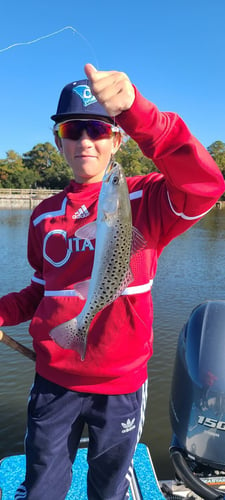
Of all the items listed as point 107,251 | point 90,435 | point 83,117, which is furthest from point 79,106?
point 90,435

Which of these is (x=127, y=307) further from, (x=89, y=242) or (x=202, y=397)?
(x=202, y=397)

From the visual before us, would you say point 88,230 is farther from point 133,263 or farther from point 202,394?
point 202,394

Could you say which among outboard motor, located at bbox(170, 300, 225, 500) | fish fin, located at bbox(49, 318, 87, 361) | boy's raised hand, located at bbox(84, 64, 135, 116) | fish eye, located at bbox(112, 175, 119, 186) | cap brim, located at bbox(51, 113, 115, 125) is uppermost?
cap brim, located at bbox(51, 113, 115, 125)

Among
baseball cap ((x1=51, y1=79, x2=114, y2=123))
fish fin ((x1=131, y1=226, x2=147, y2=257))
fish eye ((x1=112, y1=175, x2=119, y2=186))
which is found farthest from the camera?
baseball cap ((x1=51, y1=79, x2=114, y2=123))

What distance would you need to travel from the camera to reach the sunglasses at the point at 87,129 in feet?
7.04

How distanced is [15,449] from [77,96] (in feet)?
15.1

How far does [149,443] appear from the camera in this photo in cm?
513

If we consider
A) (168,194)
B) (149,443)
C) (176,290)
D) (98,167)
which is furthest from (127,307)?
(176,290)

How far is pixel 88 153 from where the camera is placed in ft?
7.06

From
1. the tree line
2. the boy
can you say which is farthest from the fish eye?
the tree line

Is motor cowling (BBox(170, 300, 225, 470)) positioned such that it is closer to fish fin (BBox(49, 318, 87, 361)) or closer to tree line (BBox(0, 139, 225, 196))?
fish fin (BBox(49, 318, 87, 361))

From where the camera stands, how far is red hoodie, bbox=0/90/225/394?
5.82 feet

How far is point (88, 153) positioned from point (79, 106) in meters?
0.29

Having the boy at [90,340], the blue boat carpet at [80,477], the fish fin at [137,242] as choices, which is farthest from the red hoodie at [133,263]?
the blue boat carpet at [80,477]
